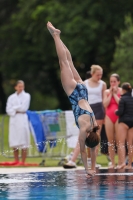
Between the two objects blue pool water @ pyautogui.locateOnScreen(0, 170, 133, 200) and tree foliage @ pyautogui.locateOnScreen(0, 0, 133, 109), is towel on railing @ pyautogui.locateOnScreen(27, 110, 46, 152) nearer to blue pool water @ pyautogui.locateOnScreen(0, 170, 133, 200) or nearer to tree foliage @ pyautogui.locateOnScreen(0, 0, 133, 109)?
blue pool water @ pyautogui.locateOnScreen(0, 170, 133, 200)

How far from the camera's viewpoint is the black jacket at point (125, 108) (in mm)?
16328

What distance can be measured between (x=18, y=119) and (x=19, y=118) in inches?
1.5

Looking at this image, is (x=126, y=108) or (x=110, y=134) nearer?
(x=126, y=108)

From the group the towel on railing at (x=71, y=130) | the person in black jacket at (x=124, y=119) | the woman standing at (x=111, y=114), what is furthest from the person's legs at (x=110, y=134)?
the towel on railing at (x=71, y=130)

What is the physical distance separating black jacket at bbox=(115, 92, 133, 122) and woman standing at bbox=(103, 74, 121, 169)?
35 cm

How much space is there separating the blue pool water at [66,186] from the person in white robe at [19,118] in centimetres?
383

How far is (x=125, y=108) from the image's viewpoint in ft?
54.1

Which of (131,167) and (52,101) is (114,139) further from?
(52,101)

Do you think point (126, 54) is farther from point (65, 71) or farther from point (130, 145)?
point (65, 71)

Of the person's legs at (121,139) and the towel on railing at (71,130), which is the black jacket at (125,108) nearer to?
the person's legs at (121,139)

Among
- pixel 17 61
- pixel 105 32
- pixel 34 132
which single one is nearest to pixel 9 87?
pixel 17 61

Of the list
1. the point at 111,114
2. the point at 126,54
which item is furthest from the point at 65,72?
the point at 126,54

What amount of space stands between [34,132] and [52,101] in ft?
193

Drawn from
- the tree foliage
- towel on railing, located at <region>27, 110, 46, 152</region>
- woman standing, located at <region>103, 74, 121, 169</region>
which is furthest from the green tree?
woman standing, located at <region>103, 74, 121, 169</region>
